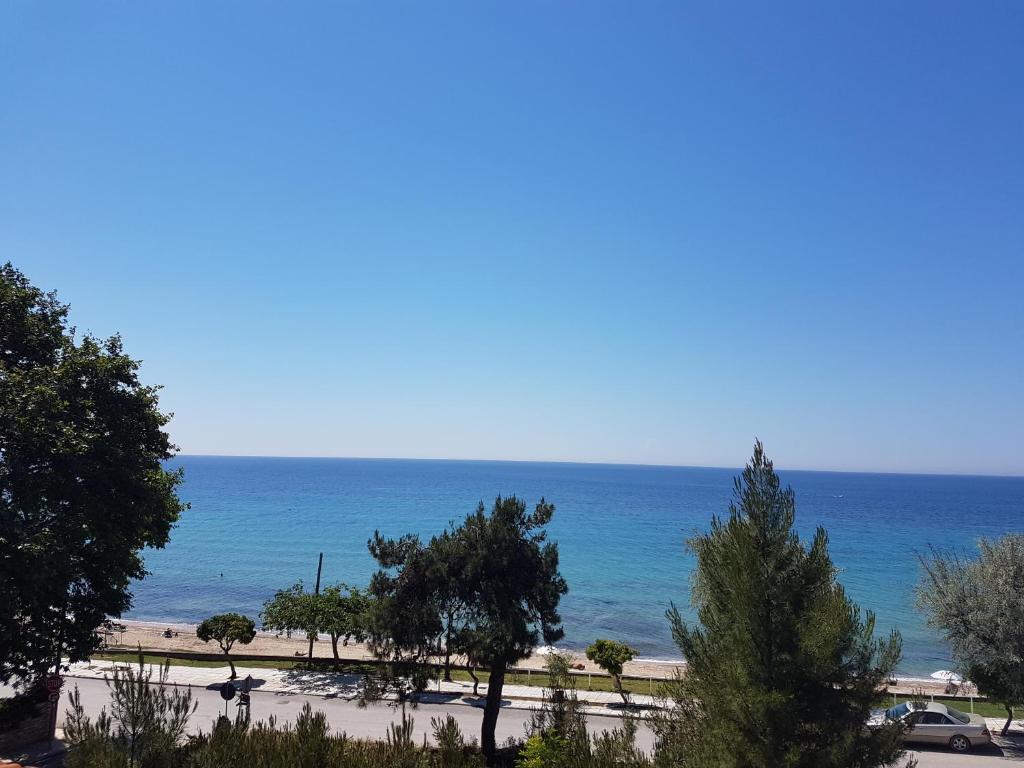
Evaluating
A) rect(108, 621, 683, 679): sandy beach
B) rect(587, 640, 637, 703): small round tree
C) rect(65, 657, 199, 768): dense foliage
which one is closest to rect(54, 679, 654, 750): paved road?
rect(587, 640, 637, 703): small round tree

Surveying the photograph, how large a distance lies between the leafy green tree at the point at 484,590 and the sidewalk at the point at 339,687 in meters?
7.81

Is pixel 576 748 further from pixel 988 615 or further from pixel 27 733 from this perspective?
pixel 988 615

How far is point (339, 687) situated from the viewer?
26.3 m

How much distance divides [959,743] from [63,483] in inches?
1106

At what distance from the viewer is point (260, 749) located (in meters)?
11.2

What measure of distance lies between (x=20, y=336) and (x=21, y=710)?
10307 mm

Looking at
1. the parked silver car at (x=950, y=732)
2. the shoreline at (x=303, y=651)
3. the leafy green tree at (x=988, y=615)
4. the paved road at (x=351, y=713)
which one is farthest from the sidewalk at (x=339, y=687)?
the leafy green tree at (x=988, y=615)

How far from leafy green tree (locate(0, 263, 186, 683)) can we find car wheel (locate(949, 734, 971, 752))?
1029 inches

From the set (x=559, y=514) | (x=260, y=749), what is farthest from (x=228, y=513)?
(x=260, y=749)

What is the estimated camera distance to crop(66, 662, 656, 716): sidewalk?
24750mm

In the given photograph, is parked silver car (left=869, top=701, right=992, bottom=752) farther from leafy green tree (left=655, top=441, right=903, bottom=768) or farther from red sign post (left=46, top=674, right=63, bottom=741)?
red sign post (left=46, top=674, right=63, bottom=741)

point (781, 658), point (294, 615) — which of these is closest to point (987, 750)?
point (781, 658)

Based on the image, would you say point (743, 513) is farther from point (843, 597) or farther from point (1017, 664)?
point (1017, 664)

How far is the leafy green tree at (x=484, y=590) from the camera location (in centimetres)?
1736
